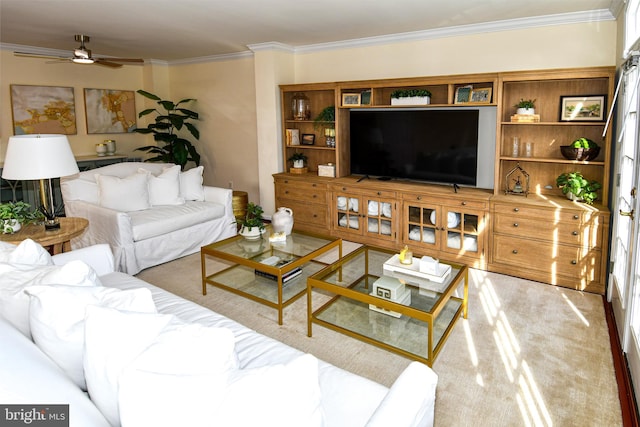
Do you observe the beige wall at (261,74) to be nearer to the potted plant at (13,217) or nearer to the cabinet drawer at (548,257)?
the cabinet drawer at (548,257)

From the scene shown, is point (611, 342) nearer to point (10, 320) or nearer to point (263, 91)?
point (10, 320)

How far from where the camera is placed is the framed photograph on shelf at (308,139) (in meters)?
5.66

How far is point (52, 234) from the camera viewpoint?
126 inches

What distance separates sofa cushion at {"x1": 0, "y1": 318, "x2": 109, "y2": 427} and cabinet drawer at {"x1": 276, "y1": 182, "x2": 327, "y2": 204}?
3.98 m

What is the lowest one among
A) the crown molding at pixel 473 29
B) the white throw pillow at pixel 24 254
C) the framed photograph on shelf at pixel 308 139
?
the white throw pillow at pixel 24 254

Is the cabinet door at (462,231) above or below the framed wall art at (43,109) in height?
below

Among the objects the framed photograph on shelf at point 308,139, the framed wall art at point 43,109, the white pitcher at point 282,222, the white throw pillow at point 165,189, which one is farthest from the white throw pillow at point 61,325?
the framed wall art at point 43,109

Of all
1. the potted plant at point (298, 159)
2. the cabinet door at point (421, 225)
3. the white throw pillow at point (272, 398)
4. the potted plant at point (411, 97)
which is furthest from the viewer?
the potted plant at point (298, 159)

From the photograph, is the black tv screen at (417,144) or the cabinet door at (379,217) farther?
the cabinet door at (379,217)

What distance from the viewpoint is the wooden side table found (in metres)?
3.09

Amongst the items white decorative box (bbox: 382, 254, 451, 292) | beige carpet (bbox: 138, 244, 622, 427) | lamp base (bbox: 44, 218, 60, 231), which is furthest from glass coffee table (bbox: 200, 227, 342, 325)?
lamp base (bbox: 44, 218, 60, 231)

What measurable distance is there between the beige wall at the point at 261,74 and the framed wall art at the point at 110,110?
0.09 meters

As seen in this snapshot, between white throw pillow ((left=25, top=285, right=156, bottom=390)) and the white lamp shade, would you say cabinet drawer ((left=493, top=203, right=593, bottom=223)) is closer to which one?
white throw pillow ((left=25, top=285, right=156, bottom=390))

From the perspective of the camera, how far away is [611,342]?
287cm
